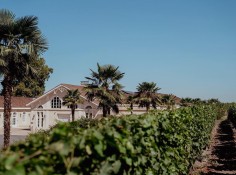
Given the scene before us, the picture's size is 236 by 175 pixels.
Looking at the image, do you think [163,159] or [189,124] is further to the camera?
[189,124]

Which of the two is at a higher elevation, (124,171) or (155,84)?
(155,84)

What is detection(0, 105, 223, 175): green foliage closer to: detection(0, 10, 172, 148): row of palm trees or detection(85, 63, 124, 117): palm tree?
detection(0, 10, 172, 148): row of palm trees

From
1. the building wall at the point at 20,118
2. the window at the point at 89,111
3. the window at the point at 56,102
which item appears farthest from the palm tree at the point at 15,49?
the building wall at the point at 20,118

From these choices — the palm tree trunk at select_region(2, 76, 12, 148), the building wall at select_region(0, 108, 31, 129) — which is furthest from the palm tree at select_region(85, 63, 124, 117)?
the building wall at select_region(0, 108, 31, 129)

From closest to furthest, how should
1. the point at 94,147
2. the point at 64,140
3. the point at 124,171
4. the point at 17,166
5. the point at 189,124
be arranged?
1. the point at 17,166
2. the point at 64,140
3. the point at 94,147
4. the point at 124,171
5. the point at 189,124

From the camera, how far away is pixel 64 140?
2537 mm

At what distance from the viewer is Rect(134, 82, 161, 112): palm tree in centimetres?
4741

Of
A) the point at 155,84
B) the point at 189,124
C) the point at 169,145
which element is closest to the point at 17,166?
the point at 169,145

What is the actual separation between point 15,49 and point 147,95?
28841 millimetres

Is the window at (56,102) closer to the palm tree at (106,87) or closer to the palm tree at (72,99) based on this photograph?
the palm tree at (72,99)

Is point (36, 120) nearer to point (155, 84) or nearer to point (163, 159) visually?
point (155, 84)

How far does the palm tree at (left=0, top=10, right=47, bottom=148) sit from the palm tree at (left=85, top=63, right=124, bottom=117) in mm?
13394

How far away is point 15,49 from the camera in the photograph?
851 inches

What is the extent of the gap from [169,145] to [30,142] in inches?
176
